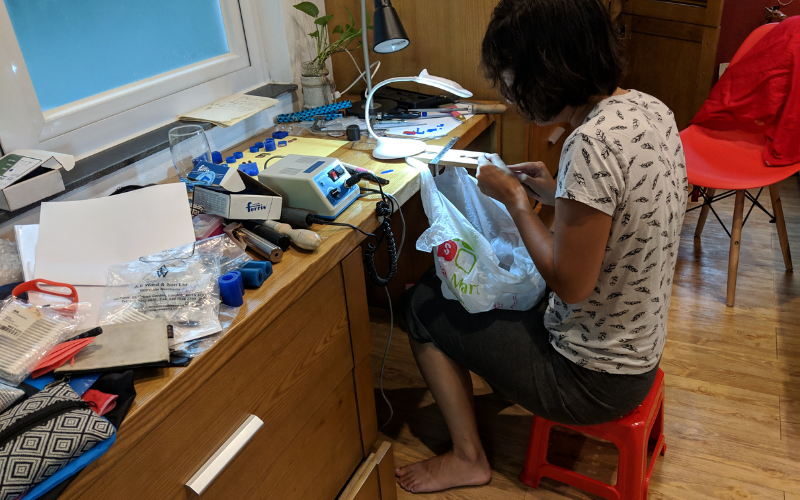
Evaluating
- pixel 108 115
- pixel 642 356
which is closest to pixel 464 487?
pixel 642 356

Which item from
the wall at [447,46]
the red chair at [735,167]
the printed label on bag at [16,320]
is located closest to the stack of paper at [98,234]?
the printed label on bag at [16,320]

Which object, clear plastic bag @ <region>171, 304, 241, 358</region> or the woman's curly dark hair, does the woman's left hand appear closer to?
the woman's curly dark hair

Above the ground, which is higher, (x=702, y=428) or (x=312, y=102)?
(x=312, y=102)

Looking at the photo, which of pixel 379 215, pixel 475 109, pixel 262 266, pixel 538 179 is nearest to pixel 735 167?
pixel 475 109

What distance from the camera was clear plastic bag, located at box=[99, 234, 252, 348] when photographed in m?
0.76

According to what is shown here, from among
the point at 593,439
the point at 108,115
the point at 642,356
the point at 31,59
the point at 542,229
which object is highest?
the point at 31,59

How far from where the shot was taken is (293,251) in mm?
956

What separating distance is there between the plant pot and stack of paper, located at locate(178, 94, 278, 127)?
7.2 inches

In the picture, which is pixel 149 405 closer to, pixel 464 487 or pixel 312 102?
pixel 464 487

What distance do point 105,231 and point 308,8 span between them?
1.07 m

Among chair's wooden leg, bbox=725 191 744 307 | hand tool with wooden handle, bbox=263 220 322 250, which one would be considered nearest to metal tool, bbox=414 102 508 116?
hand tool with wooden handle, bbox=263 220 322 250

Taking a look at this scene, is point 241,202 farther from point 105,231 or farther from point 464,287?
point 464,287

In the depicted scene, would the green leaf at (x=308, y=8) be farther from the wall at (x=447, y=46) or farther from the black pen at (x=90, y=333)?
the black pen at (x=90, y=333)

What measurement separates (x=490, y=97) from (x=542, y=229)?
0.90 metres
